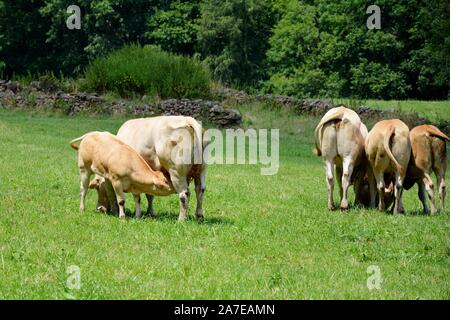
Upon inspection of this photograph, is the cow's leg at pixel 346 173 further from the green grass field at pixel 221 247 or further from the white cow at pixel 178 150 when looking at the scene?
the white cow at pixel 178 150

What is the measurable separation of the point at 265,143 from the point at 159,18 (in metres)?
34.0

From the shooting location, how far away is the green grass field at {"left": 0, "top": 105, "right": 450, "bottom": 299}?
27.1 ft

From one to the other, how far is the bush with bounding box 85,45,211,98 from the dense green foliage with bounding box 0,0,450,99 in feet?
70.4

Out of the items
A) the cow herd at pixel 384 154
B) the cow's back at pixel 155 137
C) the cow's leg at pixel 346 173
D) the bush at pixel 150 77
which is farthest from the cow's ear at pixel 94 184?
the bush at pixel 150 77

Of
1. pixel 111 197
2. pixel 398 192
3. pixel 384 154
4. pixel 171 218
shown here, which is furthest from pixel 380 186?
pixel 111 197

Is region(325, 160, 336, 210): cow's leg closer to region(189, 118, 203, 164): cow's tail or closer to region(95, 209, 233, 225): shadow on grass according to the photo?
region(95, 209, 233, 225): shadow on grass

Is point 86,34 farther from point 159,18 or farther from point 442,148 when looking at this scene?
point 442,148

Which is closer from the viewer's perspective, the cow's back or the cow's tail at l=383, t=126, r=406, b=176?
the cow's back

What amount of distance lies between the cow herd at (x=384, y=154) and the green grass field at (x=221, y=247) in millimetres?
554

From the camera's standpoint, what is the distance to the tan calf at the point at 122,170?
11.8m

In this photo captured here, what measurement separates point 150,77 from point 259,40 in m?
29.4

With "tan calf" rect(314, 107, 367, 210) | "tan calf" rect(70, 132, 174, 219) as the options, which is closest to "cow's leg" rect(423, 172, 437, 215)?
"tan calf" rect(314, 107, 367, 210)

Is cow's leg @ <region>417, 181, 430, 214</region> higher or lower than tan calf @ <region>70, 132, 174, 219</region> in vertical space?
lower

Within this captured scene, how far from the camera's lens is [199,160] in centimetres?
1189
